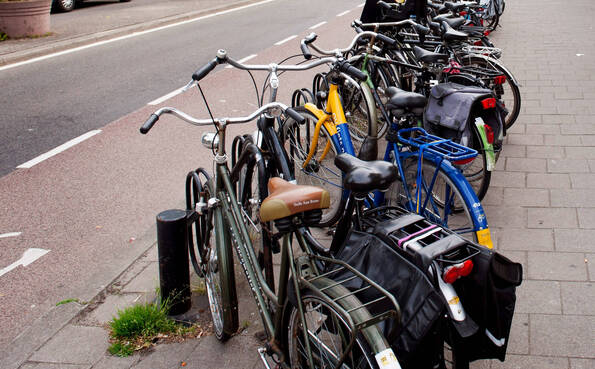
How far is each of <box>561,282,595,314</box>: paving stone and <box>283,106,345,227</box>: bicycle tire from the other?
1.52 metres

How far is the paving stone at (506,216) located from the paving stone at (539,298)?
0.84 m

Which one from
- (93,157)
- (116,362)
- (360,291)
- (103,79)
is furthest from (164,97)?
(360,291)

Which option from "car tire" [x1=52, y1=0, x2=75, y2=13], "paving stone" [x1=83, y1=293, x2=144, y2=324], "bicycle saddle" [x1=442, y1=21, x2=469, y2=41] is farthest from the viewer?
"car tire" [x1=52, y1=0, x2=75, y2=13]

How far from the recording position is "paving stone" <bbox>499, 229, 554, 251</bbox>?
4059mm

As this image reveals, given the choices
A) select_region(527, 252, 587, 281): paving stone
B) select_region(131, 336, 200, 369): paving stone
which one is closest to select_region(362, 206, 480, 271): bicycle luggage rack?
select_region(131, 336, 200, 369): paving stone

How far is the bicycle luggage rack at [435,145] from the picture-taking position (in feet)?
11.1

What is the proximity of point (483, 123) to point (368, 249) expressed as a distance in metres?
2.21

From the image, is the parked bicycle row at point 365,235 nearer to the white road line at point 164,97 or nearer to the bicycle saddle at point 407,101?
the bicycle saddle at point 407,101

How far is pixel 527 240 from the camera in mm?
4156

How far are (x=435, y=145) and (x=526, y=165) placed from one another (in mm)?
2364

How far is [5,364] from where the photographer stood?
10.7 ft

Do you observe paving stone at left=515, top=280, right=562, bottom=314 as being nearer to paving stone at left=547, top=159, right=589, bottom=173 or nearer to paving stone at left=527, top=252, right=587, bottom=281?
paving stone at left=527, top=252, right=587, bottom=281

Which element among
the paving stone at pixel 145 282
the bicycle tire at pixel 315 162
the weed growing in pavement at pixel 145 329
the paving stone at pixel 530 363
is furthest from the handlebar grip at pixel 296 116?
the paving stone at pixel 145 282

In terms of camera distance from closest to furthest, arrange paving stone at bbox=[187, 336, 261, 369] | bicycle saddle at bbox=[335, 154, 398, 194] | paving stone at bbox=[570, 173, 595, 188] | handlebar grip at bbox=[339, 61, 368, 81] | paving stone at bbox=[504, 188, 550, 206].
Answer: bicycle saddle at bbox=[335, 154, 398, 194] < paving stone at bbox=[187, 336, 261, 369] < handlebar grip at bbox=[339, 61, 368, 81] < paving stone at bbox=[504, 188, 550, 206] < paving stone at bbox=[570, 173, 595, 188]
